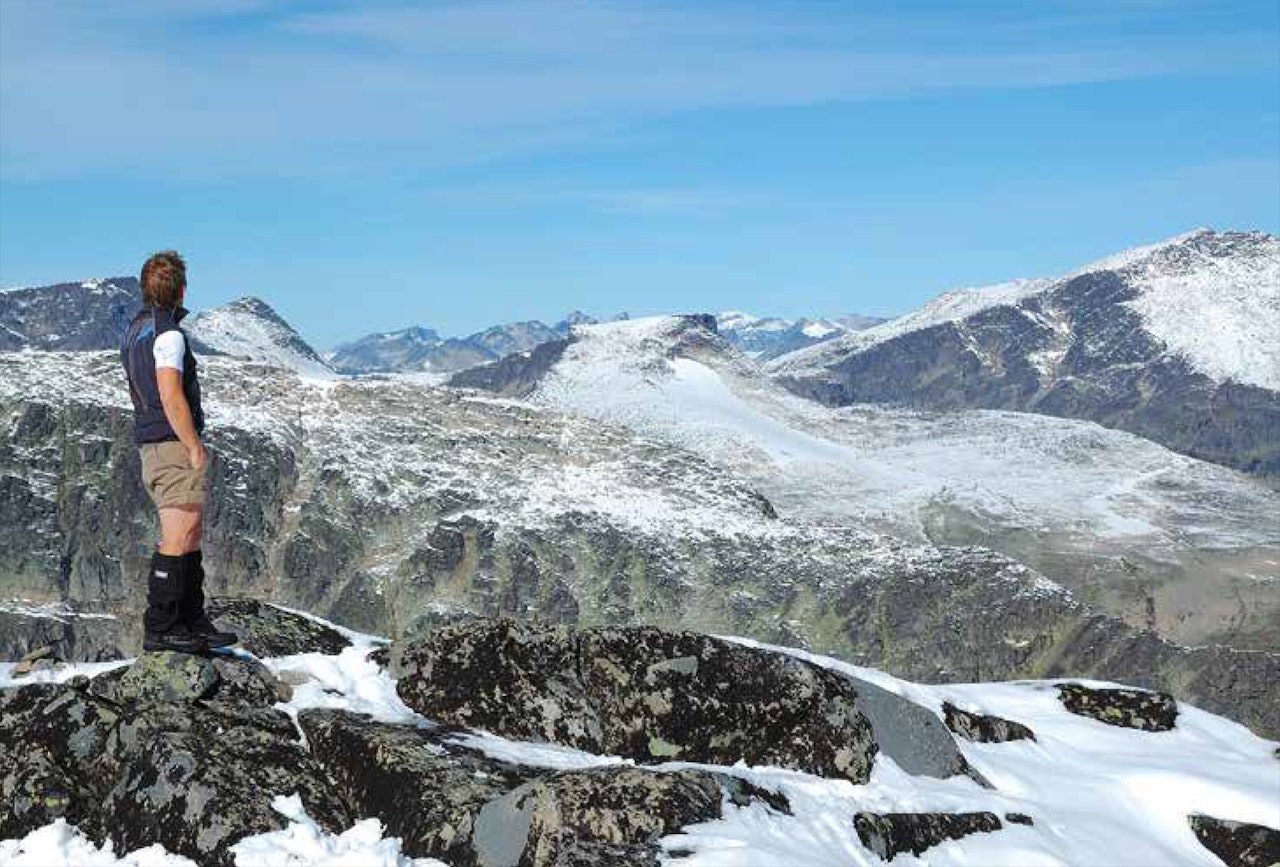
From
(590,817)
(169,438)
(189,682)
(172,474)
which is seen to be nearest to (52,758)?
(189,682)

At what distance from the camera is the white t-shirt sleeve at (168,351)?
1995 centimetres

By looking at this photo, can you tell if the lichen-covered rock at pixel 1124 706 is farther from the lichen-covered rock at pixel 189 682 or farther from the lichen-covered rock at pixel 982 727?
the lichen-covered rock at pixel 189 682

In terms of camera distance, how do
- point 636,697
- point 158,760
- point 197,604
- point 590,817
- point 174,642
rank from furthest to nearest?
point 636,697 < point 197,604 < point 174,642 < point 158,760 < point 590,817

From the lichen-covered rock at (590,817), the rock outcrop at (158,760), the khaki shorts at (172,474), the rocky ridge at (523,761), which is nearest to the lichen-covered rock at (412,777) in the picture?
the rocky ridge at (523,761)

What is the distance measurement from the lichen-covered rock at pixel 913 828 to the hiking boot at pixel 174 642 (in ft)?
36.9

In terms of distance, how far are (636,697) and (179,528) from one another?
8625 mm

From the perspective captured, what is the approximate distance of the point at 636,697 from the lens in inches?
942

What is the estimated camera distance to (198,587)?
2183cm

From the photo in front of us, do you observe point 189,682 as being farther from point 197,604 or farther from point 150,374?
point 150,374

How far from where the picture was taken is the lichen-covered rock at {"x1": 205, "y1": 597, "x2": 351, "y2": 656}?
24.0 m

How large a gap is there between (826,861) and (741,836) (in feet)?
4.34

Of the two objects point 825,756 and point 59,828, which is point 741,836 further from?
point 59,828

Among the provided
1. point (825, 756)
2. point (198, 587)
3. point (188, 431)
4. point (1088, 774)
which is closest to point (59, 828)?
point (198, 587)

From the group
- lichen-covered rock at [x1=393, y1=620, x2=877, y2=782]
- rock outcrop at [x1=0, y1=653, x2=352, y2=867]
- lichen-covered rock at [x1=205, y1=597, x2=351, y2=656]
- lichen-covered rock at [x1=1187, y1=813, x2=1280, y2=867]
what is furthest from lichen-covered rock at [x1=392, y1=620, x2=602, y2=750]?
lichen-covered rock at [x1=1187, y1=813, x2=1280, y2=867]
